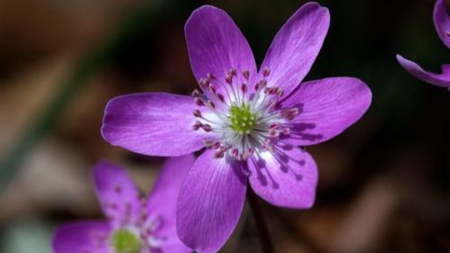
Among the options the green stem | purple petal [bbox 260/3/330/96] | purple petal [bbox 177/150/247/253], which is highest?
purple petal [bbox 260/3/330/96]

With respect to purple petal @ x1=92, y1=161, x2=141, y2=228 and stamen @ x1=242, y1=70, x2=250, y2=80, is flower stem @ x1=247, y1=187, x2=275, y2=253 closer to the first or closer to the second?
stamen @ x1=242, y1=70, x2=250, y2=80

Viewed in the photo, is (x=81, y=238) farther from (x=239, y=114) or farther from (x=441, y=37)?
(x=441, y=37)

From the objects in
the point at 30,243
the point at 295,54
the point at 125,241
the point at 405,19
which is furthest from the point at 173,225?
the point at 405,19

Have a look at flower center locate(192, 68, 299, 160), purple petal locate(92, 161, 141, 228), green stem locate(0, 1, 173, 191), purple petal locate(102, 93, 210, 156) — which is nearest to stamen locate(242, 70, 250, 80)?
flower center locate(192, 68, 299, 160)

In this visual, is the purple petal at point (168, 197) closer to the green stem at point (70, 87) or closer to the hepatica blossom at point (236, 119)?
the hepatica blossom at point (236, 119)

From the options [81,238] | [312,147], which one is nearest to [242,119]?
[81,238]

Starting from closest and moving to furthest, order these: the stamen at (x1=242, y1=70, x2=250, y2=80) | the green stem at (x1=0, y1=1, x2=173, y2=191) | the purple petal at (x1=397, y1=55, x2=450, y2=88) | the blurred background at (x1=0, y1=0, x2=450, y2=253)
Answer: the purple petal at (x1=397, y1=55, x2=450, y2=88) < the stamen at (x1=242, y1=70, x2=250, y2=80) < the blurred background at (x1=0, y1=0, x2=450, y2=253) < the green stem at (x1=0, y1=1, x2=173, y2=191)
